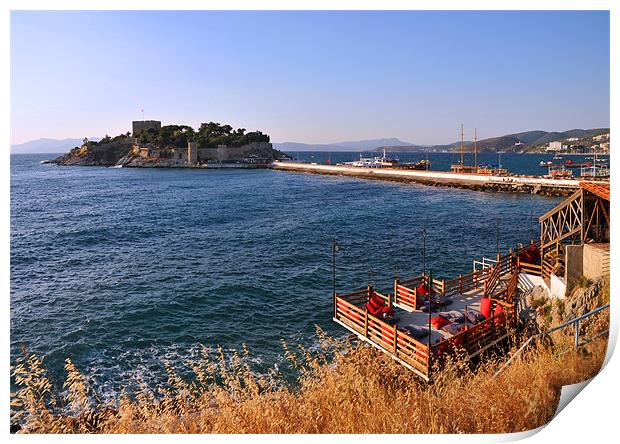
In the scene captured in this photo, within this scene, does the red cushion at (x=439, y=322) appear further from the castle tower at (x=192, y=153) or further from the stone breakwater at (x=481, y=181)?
the castle tower at (x=192, y=153)

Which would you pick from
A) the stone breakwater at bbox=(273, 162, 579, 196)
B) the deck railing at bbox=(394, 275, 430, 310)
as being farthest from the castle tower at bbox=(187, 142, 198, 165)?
the deck railing at bbox=(394, 275, 430, 310)

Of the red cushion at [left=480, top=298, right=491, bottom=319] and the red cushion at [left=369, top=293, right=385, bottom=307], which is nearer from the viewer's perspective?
the red cushion at [left=480, top=298, right=491, bottom=319]

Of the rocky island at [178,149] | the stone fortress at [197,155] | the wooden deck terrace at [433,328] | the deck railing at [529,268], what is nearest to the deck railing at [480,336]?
the wooden deck terrace at [433,328]

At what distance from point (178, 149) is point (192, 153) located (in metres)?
6.25

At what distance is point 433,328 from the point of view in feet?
34.6

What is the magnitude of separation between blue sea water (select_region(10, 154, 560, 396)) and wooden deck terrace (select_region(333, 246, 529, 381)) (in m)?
2.14

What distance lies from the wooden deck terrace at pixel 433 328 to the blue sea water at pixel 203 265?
2136 mm

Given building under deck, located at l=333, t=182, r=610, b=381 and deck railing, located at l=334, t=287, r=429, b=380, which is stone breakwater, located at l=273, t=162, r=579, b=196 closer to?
building under deck, located at l=333, t=182, r=610, b=381

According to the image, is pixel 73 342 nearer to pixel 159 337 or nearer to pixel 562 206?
pixel 159 337

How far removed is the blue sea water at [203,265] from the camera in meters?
12.4

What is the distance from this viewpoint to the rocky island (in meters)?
112

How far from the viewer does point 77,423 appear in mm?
7699
